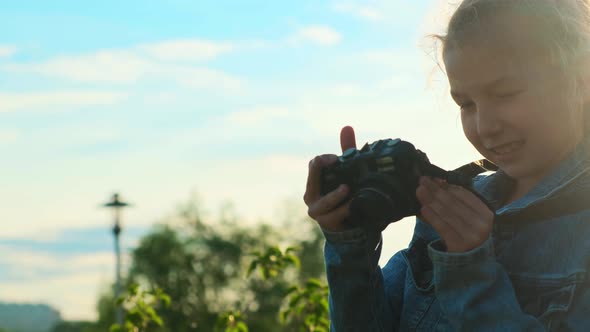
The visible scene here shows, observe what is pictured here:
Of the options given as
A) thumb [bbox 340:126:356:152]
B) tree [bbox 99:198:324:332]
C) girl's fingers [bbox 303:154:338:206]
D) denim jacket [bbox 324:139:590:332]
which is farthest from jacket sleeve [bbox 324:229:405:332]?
tree [bbox 99:198:324:332]

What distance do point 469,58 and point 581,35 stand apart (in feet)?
0.97

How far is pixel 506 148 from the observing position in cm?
223

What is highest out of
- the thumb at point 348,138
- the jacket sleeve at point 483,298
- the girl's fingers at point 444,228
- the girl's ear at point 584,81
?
the girl's ear at point 584,81

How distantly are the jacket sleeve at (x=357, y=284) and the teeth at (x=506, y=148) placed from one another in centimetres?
41

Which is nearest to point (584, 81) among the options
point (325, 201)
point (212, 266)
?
point (325, 201)

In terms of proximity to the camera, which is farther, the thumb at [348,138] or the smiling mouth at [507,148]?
the thumb at [348,138]

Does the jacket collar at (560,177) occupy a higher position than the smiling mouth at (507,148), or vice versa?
the smiling mouth at (507,148)

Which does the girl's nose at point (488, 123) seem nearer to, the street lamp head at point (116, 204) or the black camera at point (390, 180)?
the black camera at point (390, 180)

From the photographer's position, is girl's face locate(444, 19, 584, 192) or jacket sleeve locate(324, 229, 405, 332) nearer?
girl's face locate(444, 19, 584, 192)

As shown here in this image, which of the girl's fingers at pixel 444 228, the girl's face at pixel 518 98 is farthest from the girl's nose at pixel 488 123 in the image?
the girl's fingers at pixel 444 228

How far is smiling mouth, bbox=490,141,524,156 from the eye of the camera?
221 cm

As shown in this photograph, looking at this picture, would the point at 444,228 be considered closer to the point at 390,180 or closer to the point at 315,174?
the point at 390,180

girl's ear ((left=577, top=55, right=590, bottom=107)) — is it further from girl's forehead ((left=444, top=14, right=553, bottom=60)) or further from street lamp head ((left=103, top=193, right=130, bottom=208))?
street lamp head ((left=103, top=193, right=130, bottom=208))

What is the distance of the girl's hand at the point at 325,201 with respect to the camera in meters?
2.32
